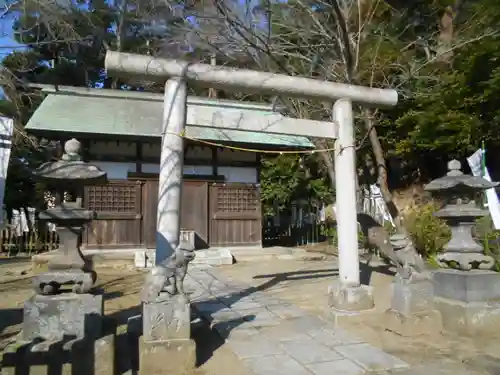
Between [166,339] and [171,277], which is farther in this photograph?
[171,277]

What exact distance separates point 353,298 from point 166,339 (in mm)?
3045

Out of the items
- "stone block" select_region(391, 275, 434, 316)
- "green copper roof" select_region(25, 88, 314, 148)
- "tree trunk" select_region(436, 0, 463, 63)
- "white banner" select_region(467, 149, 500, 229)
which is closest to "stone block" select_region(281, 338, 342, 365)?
"stone block" select_region(391, 275, 434, 316)

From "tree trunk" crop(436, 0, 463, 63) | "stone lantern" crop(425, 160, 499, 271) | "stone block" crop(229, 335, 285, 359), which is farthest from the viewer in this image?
"tree trunk" crop(436, 0, 463, 63)

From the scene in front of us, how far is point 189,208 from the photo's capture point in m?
14.0

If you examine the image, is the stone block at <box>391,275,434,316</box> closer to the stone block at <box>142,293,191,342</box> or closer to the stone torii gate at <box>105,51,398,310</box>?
the stone torii gate at <box>105,51,398,310</box>

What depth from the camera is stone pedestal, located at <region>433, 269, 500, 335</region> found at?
5.70m

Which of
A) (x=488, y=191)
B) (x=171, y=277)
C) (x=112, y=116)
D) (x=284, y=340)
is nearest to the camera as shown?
(x=171, y=277)

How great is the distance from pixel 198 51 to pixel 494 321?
7.76 m

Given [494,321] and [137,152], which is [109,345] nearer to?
[494,321]

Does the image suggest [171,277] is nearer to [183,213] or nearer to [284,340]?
[284,340]

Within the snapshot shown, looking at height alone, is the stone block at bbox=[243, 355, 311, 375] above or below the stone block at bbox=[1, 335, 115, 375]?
below

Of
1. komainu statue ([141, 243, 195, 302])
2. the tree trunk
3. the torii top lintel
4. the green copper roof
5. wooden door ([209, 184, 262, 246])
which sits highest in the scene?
the tree trunk

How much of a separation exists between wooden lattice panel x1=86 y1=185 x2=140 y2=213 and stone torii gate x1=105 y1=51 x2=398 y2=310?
26.8 ft

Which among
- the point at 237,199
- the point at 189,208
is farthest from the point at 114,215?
the point at 237,199
